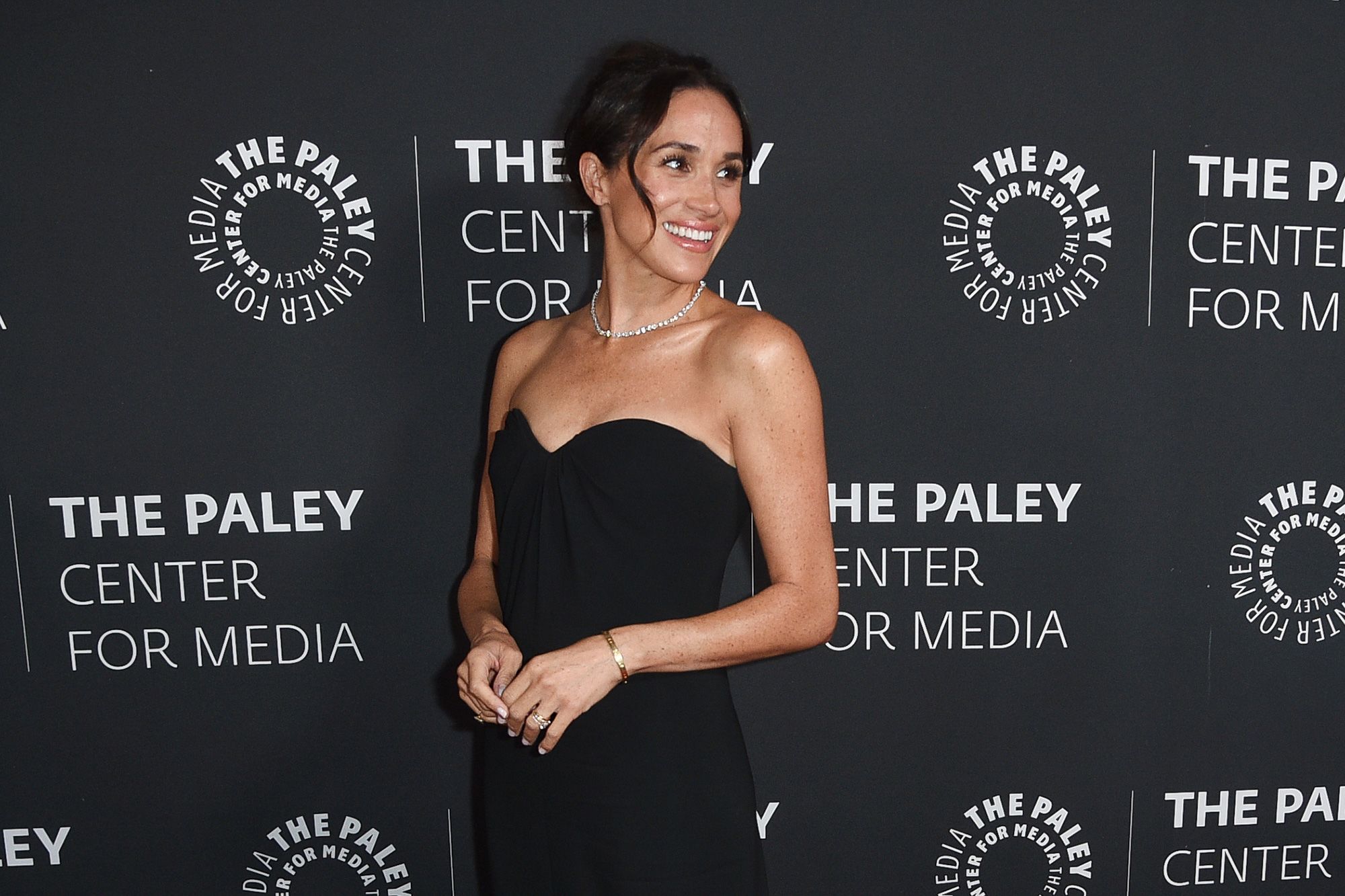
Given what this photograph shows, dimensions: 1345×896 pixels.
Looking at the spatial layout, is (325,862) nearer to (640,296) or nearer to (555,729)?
(555,729)

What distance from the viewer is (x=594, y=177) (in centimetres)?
144

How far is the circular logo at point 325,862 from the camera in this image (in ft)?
6.95

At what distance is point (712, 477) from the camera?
1.35m

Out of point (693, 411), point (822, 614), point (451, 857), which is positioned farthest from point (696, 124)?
point (451, 857)

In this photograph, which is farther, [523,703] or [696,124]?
[696,124]

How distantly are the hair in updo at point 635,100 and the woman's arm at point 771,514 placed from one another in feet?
0.80

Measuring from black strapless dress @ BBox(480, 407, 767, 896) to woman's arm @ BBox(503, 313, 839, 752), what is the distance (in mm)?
65

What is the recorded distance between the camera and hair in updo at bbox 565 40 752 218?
1.35m

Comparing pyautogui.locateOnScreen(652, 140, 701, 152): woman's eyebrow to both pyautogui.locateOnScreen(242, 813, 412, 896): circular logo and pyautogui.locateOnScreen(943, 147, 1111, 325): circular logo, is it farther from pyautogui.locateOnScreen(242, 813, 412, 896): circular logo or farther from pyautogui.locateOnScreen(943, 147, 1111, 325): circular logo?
pyautogui.locateOnScreen(242, 813, 412, 896): circular logo

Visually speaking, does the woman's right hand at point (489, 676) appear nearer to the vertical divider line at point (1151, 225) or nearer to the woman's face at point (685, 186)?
the woman's face at point (685, 186)

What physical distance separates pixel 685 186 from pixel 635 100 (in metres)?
0.13

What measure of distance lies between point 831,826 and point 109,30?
204cm

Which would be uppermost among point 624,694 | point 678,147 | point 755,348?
point 678,147

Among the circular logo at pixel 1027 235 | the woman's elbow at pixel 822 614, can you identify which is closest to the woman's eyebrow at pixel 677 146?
the woman's elbow at pixel 822 614
